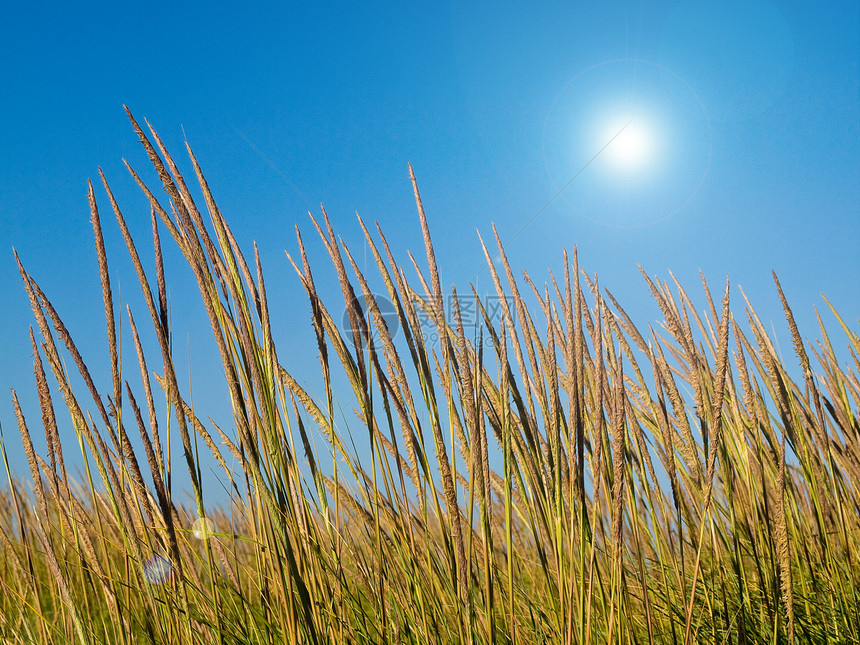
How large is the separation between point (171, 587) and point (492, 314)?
30.4 inches

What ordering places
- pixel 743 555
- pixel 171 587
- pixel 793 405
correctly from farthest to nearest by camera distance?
pixel 743 555 < pixel 793 405 < pixel 171 587

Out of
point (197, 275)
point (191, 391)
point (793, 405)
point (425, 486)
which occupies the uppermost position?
point (197, 275)

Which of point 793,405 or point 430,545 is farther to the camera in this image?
point 793,405

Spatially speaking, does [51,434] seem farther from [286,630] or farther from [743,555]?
[743,555]

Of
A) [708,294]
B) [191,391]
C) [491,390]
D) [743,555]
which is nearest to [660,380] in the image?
[491,390]

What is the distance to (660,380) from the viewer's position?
1.21 m

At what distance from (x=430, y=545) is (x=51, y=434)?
74 cm

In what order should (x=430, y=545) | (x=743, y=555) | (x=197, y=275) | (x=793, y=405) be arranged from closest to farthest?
(x=197, y=275)
(x=430, y=545)
(x=793, y=405)
(x=743, y=555)

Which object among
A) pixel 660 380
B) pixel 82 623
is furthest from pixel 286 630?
pixel 660 380

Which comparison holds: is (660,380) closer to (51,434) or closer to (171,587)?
(171,587)

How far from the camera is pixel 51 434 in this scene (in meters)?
1.11

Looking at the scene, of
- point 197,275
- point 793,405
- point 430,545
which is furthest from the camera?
point 793,405

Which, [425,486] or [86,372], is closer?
[86,372]

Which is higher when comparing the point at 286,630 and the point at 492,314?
the point at 492,314
